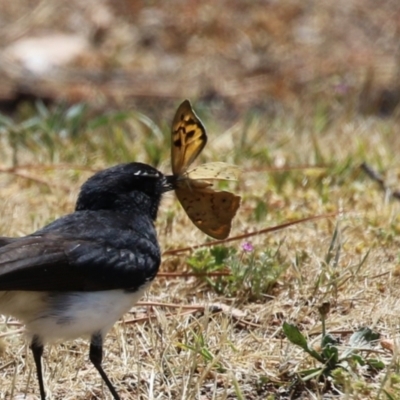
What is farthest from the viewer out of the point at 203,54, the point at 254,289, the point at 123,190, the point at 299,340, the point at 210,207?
the point at 203,54

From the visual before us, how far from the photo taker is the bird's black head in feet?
13.8

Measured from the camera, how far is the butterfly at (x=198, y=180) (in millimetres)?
4324

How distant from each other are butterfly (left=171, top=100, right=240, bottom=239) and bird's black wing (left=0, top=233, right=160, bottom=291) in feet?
1.59

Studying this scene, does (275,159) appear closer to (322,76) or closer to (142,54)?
(322,76)

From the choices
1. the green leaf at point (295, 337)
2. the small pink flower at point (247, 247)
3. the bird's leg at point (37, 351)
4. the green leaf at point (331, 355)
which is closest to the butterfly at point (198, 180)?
the small pink flower at point (247, 247)

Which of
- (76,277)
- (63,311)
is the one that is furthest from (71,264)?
(63,311)

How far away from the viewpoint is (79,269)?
3.73 metres

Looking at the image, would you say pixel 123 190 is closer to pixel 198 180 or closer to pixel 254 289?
pixel 198 180

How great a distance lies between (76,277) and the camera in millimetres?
3725

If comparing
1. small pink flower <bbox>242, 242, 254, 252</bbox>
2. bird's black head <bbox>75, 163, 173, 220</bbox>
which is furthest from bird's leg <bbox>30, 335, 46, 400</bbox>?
small pink flower <bbox>242, 242, 254, 252</bbox>

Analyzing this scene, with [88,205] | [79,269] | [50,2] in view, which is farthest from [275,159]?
[50,2]

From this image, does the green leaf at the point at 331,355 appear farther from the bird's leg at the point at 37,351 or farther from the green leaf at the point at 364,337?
→ the bird's leg at the point at 37,351

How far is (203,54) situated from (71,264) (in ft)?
21.5

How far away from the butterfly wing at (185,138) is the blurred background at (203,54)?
3496mm
